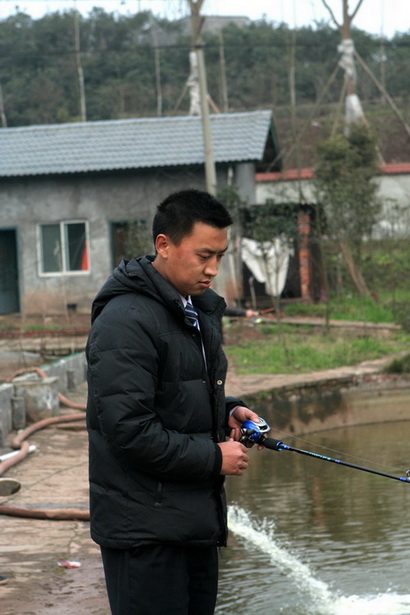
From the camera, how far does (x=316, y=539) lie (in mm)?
6711

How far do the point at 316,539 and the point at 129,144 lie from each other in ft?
55.6

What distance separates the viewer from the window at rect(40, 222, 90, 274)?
2247 centimetres

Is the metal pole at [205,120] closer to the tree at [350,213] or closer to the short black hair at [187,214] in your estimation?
the tree at [350,213]

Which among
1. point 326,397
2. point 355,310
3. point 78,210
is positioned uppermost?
point 78,210

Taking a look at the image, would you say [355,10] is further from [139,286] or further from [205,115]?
[139,286]

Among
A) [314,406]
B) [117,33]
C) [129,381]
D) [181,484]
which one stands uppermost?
[117,33]

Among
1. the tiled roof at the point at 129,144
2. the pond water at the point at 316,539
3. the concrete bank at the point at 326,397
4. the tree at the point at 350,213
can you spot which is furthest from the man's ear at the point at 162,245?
the tiled roof at the point at 129,144

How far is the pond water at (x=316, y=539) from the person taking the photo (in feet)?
18.2

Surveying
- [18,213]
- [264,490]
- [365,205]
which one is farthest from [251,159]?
[264,490]

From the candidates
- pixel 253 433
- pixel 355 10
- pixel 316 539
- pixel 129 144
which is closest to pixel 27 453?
pixel 316 539

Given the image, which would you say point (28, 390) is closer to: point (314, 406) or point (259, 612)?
point (314, 406)

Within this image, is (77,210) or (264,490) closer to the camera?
(264,490)

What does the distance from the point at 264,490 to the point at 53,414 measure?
9.90 feet

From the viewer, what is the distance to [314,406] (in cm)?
1182
